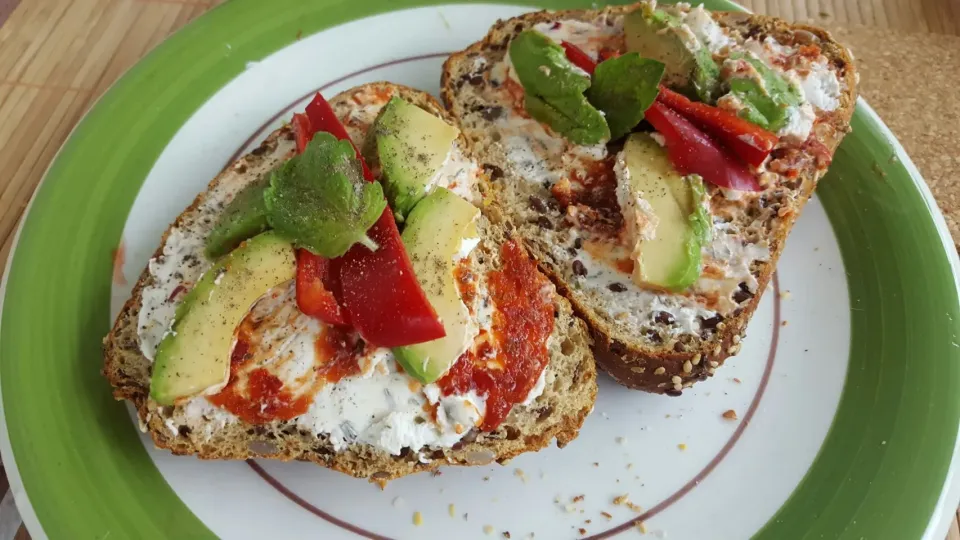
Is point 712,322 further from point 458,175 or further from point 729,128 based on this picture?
point 458,175

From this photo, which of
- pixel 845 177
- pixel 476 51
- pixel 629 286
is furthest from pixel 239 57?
pixel 845 177

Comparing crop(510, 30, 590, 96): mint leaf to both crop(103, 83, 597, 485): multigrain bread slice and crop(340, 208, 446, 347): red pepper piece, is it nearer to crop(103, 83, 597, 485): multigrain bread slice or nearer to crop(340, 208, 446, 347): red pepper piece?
crop(103, 83, 597, 485): multigrain bread slice

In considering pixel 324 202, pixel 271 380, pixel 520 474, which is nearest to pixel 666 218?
pixel 520 474

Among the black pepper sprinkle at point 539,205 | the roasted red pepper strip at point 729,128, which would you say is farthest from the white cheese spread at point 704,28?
the black pepper sprinkle at point 539,205

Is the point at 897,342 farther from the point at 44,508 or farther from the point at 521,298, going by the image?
the point at 44,508

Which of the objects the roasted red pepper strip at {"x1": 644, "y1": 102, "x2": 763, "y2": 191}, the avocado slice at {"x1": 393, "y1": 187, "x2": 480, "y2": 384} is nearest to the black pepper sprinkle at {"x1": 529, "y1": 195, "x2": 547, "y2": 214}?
the avocado slice at {"x1": 393, "y1": 187, "x2": 480, "y2": 384}

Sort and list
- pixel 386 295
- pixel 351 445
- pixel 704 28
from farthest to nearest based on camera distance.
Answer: pixel 704 28 < pixel 351 445 < pixel 386 295
